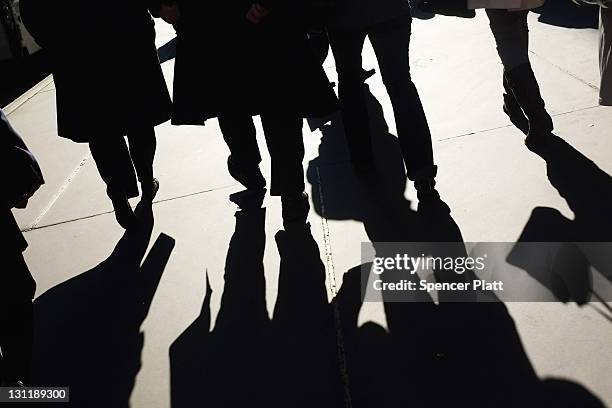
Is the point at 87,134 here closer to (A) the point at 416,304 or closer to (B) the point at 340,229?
(B) the point at 340,229

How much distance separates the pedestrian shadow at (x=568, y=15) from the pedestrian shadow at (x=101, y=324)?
13.3 ft

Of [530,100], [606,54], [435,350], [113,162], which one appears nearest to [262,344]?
[435,350]

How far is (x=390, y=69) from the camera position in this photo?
305cm

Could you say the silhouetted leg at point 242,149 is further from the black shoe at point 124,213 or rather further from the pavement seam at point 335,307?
the black shoe at point 124,213

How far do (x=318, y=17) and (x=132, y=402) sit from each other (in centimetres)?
195

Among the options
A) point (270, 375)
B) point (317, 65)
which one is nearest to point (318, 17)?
point (317, 65)

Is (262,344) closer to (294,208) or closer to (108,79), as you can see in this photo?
(294,208)

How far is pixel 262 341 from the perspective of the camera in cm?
251

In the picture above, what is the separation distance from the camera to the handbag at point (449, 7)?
3.07 meters

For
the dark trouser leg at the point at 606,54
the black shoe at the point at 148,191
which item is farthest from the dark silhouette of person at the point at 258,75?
the dark trouser leg at the point at 606,54

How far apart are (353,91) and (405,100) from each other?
0.37m

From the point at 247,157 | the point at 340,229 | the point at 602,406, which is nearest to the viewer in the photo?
the point at 602,406

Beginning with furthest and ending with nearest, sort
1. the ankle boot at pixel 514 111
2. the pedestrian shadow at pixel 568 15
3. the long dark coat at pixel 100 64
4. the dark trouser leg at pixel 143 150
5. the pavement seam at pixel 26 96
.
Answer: the pavement seam at pixel 26 96, the pedestrian shadow at pixel 568 15, the ankle boot at pixel 514 111, the dark trouser leg at pixel 143 150, the long dark coat at pixel 100 64

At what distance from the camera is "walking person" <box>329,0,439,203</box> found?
9.68 feet
